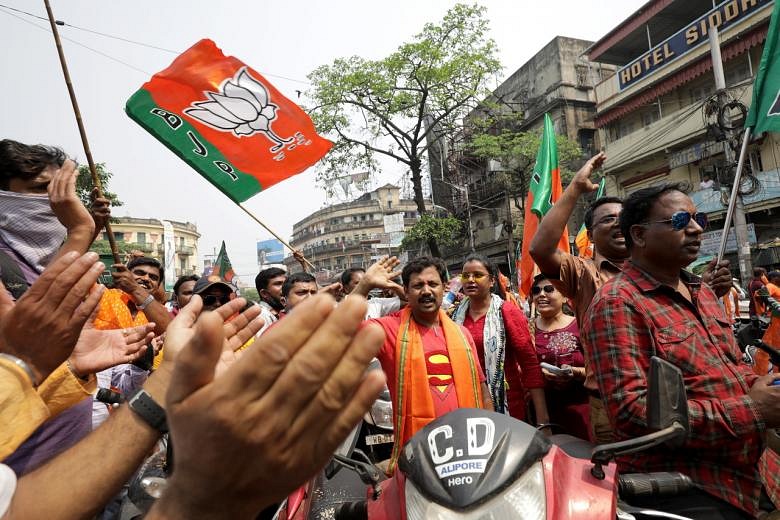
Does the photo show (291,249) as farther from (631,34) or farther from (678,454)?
(631,34)

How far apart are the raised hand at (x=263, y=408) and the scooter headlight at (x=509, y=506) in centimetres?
78

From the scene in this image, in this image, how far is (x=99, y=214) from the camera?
258 cm

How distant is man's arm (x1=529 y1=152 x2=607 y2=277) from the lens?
266 cm

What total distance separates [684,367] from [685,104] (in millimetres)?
22456

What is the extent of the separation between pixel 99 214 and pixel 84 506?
1.89 metres

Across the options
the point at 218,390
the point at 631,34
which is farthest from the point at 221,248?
the point at 631,34

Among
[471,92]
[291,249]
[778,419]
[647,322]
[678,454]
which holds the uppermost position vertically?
[471,92]

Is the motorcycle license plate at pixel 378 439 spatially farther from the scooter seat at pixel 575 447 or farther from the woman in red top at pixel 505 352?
the scooter seat at pixel 575 447

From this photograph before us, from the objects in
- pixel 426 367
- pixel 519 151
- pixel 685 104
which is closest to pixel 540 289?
pixel 426 367

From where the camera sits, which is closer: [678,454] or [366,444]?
[678,454]

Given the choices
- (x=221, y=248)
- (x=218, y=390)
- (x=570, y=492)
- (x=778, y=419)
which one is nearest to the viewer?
(x=218, y=390)

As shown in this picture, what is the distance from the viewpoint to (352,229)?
239 ft

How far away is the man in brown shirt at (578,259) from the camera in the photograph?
2.67 m

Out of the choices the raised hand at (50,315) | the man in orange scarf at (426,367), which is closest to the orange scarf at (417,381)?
the man in orange scarf at (426,367)
